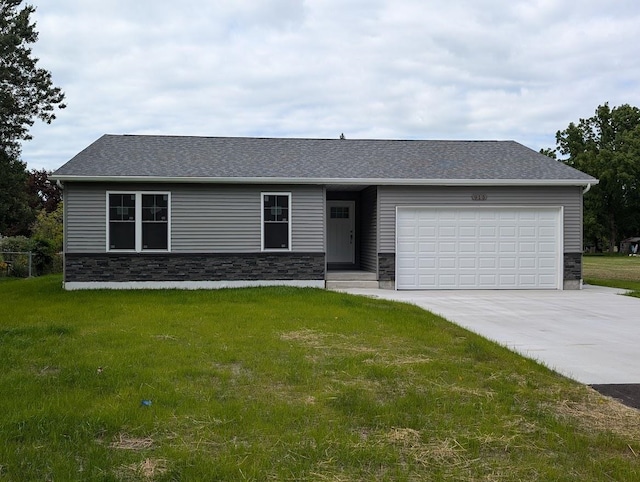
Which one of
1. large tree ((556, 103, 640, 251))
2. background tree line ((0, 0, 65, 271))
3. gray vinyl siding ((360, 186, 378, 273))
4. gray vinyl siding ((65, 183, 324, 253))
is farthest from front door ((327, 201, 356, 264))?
large tree ((556, 103, 640, 251))

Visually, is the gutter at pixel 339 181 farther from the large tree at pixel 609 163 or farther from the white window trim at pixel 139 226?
the large tree at pixel 609 163

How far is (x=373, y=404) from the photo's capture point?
4.62 meters

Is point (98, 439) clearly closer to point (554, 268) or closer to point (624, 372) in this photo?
point (624, 372)

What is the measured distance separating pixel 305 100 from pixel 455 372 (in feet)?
58.2

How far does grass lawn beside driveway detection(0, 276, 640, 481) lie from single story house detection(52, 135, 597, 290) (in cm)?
619

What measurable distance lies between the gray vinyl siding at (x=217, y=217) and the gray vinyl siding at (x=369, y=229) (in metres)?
1.57

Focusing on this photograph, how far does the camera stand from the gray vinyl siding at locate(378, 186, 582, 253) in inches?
581

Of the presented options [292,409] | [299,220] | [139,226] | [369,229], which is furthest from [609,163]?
[292,409]

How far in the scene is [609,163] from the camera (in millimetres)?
49781

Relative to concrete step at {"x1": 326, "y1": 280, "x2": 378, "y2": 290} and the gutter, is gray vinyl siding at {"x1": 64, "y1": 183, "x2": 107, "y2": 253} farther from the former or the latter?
concrete step at {"x1": 326, "y1": 280, "x2": 378, "y2": 290}

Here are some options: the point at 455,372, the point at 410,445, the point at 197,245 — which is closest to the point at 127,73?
the point at 197,245

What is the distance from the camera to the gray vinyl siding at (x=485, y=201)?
1475cm

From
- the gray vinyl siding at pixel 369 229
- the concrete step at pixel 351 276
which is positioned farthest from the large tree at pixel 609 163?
the concrete step at pixel 351 276

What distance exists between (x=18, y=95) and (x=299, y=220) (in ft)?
43.2
